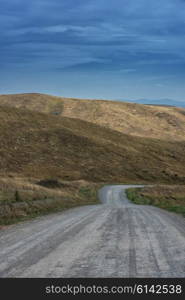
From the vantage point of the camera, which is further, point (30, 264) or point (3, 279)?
point (30, 264)

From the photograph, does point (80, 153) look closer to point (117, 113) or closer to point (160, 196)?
point (160, 196)

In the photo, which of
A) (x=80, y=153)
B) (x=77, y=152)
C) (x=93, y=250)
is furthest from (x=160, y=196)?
(x=77, y=152)

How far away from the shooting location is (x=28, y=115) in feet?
374

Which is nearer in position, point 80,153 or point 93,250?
point 93,250

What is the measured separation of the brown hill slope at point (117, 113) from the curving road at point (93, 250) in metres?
118

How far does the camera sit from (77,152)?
97.1 meters

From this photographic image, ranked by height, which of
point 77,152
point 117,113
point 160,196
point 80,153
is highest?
point 117,113

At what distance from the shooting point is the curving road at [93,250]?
924 centimetres

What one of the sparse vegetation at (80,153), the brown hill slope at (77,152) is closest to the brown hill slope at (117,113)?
the sparse vegetation at (80,153)

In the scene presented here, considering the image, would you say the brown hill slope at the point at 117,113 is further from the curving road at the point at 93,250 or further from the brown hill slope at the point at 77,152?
the curving road at the point at 93,250

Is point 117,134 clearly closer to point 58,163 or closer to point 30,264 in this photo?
point 58,163

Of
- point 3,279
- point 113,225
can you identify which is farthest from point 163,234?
point 3,279

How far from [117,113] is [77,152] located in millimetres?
62578

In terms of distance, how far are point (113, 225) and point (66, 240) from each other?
4.78 m
